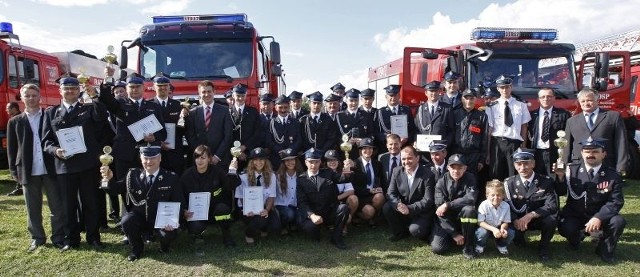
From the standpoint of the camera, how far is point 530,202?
520 centimetres

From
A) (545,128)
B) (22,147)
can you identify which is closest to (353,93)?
(545,128)

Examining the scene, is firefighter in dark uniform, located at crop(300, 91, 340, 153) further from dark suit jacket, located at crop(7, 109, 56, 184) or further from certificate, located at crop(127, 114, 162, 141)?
dark suit jacket, located at crop(7, 109, 56, 184)

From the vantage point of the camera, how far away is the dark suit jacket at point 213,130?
19.8 feet

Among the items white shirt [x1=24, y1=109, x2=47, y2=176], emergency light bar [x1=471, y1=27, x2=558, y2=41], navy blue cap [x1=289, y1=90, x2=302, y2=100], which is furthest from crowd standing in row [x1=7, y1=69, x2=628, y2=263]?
emergency light bar [x1=471, y1=27, x2=558, y2=41]

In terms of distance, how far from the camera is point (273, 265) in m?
4.86

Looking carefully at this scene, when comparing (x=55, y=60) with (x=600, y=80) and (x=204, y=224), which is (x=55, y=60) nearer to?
(x=204, y=224)

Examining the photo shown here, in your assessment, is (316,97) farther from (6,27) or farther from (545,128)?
(6,27)

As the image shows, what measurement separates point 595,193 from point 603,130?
850 mm

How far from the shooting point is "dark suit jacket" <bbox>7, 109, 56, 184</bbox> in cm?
511

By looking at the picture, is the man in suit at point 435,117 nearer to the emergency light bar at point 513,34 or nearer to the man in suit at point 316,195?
the man in suit at point 316,195

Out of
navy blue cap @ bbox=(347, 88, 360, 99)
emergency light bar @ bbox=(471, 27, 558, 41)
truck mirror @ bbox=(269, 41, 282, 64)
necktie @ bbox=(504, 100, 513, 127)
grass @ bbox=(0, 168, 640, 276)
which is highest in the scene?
emergency light bar @ bbox=(471, 27, 558, 41)

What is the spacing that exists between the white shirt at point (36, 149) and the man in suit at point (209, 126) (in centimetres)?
164

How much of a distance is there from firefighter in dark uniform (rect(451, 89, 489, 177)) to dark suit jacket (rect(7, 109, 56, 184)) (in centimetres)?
484

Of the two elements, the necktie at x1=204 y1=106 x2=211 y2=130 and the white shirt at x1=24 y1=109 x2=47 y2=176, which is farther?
the necktie at x1=204 y1=106 x2=211 y2=130
